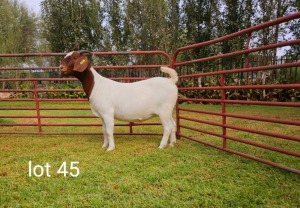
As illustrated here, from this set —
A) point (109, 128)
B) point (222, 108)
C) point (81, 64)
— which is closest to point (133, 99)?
point (109, 128)

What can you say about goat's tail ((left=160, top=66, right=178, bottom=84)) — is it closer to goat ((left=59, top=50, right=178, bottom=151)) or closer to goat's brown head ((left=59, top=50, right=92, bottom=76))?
goat ((left=59, top=50, right=178, bottom=151))

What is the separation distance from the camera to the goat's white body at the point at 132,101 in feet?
13.7

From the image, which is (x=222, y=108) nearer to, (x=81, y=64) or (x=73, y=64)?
(x=81, y=64)

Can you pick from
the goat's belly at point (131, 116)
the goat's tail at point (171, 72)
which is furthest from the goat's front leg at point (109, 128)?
the goat's tail at point (171, 72)

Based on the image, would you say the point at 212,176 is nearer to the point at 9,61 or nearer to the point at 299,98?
the point at 299,98

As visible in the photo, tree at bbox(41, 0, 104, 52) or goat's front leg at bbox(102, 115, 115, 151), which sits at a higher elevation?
tree at bbox(41, 0, 104, 52)

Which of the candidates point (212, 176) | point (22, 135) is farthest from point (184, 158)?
point (22, 135)

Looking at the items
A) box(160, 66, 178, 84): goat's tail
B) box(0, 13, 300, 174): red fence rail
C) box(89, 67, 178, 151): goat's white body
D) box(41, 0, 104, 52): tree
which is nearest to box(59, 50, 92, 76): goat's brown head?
box(89, 67, 178, 151): goat's white body

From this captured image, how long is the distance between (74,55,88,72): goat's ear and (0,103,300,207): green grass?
1.23 metres

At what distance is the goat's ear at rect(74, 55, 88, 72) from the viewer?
403 centimetres

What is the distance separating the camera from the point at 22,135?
18.1ft

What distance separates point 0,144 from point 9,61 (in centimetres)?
1335

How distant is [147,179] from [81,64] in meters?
2.06

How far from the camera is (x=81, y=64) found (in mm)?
4062
